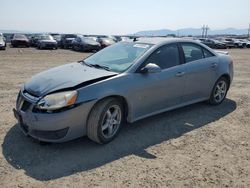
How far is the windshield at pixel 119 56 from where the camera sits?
15.6ft

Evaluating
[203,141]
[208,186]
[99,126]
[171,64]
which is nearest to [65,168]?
[99,126]

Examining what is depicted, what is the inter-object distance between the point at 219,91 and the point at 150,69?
267 cm

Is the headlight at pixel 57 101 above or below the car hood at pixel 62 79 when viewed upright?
below

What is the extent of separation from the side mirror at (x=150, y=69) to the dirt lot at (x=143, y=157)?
105 centimetres

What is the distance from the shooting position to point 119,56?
518 centimetres

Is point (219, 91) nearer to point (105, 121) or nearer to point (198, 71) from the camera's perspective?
point (198, 71)

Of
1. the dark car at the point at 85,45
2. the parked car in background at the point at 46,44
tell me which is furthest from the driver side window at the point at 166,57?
the parked car in background at the point at 46,44

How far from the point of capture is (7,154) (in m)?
3.87

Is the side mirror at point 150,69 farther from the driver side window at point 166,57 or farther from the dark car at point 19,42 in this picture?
the dark car at point 19,42

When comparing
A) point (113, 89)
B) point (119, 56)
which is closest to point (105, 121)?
point (113, 89)

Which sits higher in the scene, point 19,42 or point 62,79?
point 62,79

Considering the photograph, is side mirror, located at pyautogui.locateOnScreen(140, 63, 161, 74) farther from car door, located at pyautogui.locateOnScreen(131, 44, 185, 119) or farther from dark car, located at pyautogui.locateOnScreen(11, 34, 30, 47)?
dark car, located at pyautogui.locateOnScreen(11, 34, 30, 47)

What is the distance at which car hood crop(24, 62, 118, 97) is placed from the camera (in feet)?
13.3

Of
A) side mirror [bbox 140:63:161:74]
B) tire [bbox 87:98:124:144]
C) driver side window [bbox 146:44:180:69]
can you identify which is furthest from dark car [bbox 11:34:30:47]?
tire [bbox 87:98:124:144]
